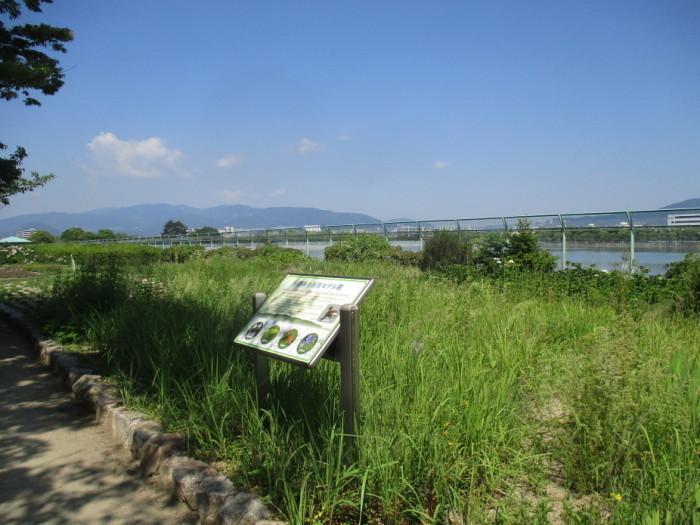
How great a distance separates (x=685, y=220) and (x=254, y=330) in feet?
38.0

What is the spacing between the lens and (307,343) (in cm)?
268

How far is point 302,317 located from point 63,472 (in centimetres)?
205

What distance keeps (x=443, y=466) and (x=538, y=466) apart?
1.97ft

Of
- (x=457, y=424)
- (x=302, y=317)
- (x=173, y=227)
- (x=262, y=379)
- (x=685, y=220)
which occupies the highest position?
(x=173, y=227)

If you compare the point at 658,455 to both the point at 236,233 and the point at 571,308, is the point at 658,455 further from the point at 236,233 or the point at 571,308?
the point at 236,233

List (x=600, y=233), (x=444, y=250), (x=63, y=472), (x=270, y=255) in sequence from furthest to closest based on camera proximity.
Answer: (x=270, y=255), (x=444, y=250), (x=600, y=233), (x=63, y=472)

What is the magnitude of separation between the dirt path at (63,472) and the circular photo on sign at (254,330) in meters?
1.04

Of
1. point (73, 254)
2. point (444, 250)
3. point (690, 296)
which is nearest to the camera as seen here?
point (690, 296)

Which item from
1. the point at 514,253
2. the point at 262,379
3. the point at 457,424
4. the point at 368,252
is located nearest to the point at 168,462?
the point at 262,379

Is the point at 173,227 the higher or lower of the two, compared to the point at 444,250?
higher

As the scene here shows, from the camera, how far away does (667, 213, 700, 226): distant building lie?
37.0 ft

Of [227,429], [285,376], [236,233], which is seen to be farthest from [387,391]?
[236,233]

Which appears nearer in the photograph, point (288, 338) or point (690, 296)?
point (288, 338)

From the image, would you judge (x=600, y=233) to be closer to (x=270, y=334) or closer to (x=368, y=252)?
(x=368, y=252)
